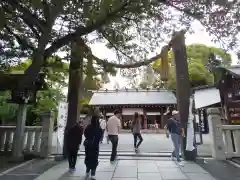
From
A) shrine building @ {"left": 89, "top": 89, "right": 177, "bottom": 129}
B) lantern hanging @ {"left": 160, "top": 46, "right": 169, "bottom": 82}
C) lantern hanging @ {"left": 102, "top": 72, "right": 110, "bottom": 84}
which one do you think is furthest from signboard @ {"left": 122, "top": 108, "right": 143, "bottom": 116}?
lantern hanging @ {"left": 102, "top": 72, "right": 110, "bottom": 84}

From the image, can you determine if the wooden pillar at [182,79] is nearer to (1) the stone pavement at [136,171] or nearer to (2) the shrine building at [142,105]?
(1) the stone pavement at [136,171]

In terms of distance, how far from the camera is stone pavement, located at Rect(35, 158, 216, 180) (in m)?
6.02

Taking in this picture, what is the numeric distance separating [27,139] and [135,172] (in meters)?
4.95

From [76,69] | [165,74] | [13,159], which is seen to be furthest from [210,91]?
[13,159]

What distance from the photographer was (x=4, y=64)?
727 cm

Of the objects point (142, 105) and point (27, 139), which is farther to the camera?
point (142, 105)

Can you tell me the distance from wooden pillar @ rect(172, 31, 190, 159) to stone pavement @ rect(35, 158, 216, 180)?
1490 millimetres

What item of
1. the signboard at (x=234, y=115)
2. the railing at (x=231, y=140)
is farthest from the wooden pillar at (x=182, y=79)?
the signboard at (x=234, y=115)

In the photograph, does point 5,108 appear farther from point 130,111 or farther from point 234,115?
point 130,111

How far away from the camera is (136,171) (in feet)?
21.8

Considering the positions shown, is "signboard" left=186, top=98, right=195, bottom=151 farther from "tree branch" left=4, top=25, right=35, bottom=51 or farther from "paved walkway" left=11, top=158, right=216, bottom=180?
"tree branch" left=4, top=25, right=35, bottom=51

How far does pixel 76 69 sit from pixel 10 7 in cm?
258

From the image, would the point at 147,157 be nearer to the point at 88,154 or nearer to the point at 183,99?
the point at 183,99

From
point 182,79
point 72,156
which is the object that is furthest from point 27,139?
point 182,79
